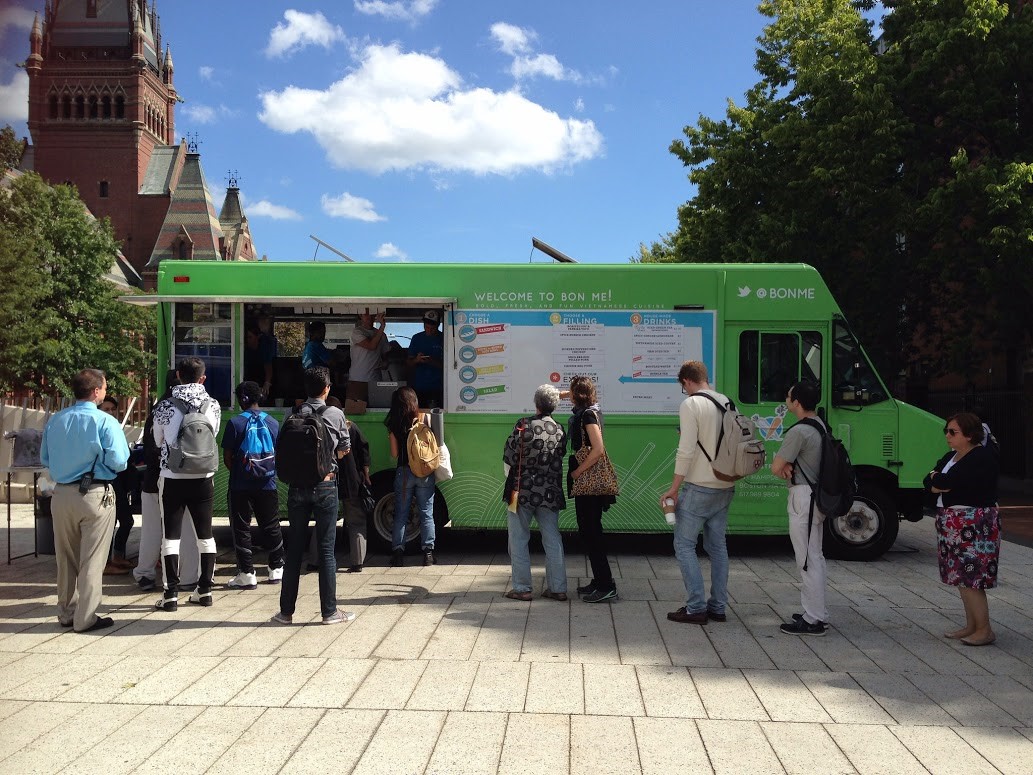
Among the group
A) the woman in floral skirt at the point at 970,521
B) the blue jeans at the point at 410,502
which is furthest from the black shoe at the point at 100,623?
the woman in floral skirt at the point at 970,521

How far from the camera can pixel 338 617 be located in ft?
21.1

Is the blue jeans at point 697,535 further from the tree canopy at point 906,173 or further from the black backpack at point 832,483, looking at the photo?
the tree canopy at point 906,173

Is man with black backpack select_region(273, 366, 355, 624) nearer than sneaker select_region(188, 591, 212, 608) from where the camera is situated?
Yes

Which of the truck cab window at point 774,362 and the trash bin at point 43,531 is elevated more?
the truck cab window at point 774,362

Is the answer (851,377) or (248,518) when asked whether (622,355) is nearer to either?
(851,377)

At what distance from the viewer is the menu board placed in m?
8.98

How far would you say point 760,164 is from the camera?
20.4 m

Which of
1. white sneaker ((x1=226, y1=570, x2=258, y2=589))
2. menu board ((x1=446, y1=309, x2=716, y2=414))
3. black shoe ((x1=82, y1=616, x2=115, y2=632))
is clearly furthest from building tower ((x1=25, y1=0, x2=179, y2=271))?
black shoe ((x1=82, y1=616, x2=115, y2=632))

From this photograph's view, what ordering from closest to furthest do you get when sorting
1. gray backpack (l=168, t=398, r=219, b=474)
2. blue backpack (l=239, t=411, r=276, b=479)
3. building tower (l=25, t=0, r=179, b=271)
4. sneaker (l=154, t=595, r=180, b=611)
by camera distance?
gray backpack (l=168, t=398, r=219, b=474)
sneaker (l=154, t=595, r=180, b=611)
blue backpack (l=239, t=411, r=276, b=479)
building tower (l=25, t=0, r=179, b=271)

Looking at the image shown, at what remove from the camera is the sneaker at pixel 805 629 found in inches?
243

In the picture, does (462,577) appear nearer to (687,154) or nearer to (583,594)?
(583,594)

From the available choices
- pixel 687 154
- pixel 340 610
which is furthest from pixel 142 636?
pixel 687 154

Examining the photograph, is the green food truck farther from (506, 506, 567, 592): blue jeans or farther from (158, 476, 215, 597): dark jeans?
(158, 476, 215, 597): dark jeans

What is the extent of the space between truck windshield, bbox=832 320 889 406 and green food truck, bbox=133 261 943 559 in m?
0.01
